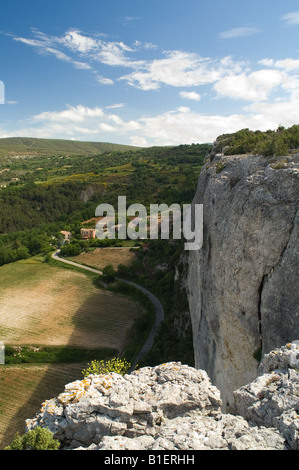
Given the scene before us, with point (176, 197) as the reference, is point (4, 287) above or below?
below

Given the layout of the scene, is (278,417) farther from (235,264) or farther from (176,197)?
(176,197)

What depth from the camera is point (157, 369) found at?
859cm

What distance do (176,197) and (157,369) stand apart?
60.9 m

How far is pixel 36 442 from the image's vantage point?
20.2ft

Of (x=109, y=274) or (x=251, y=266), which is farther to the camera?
(x=109, y=274)

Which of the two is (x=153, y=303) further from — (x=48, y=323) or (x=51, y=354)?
(x=51, y=354)

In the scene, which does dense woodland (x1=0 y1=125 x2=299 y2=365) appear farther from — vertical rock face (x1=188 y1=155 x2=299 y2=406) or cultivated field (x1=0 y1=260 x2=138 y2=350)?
cultivated field (x1=0 y1=260 x2=138 y2=350)

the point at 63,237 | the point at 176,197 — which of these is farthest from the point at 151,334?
the point at 63,237

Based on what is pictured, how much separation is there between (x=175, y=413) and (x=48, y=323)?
39343 millimetres

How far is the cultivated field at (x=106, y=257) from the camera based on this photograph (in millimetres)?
60000

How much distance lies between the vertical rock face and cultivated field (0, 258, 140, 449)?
22.7 meters

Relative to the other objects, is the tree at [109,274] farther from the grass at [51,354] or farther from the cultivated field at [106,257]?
the grass at [51,354]

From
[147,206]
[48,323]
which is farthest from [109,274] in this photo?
[147,206]

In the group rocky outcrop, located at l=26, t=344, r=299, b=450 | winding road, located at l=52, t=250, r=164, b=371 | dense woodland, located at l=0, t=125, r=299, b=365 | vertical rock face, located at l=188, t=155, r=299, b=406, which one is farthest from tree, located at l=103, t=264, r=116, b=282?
rocky outcrop, located at l=26, t=344, r=299, b=450
